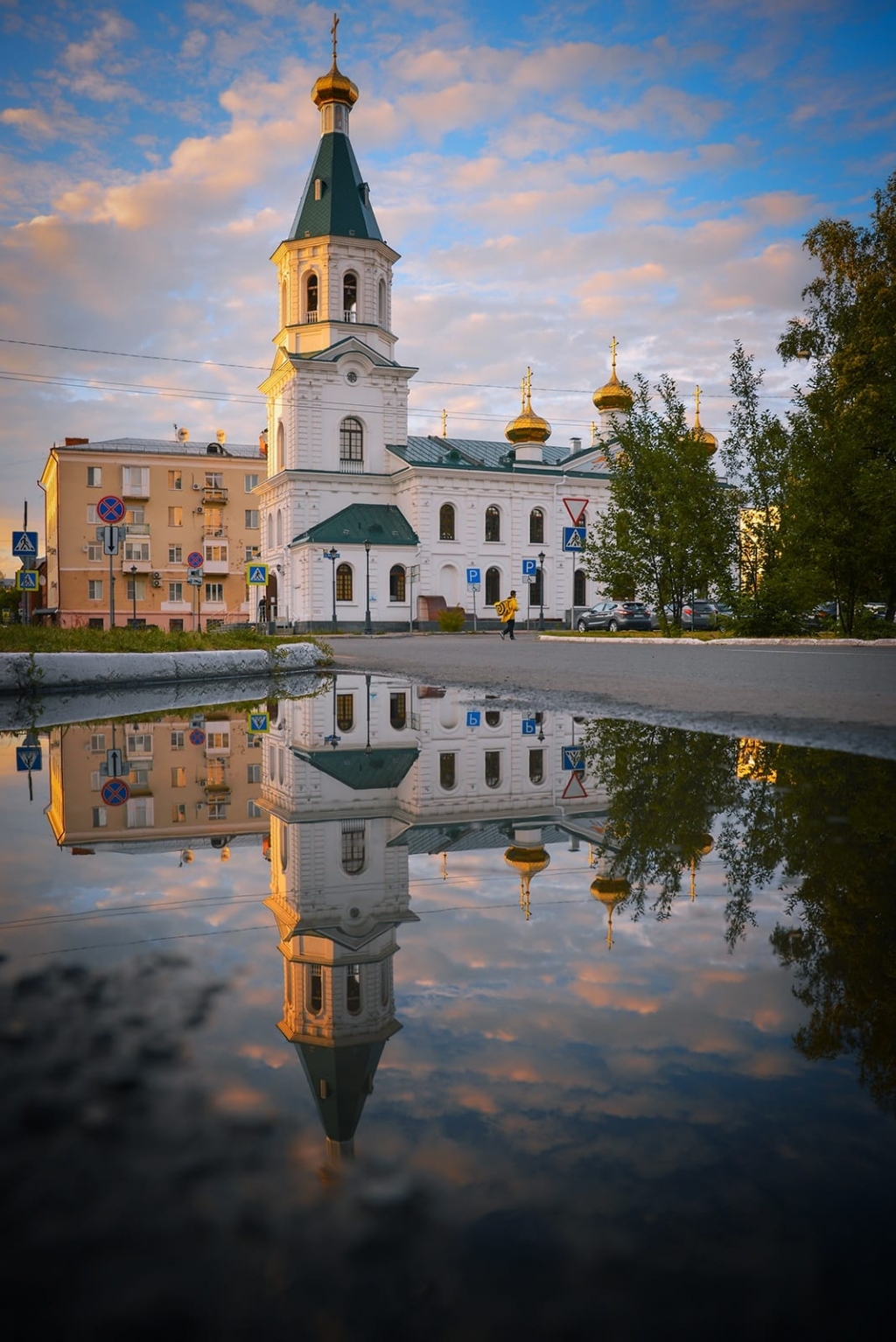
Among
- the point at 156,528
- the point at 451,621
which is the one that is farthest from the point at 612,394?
the point at 156,528

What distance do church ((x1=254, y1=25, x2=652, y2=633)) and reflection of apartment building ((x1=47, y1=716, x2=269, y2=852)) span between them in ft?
154

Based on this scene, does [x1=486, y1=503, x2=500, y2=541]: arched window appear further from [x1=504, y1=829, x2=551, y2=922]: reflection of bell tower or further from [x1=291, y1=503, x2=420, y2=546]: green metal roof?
[x1=504, y1=829, x2=551, y2=922]: reflection of bell tower

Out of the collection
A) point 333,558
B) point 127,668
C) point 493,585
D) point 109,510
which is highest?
point 333,558

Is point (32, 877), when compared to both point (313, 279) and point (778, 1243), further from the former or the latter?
point (313, 279)

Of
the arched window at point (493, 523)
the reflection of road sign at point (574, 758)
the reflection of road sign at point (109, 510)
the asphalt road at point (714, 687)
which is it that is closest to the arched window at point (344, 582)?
the arched window at point (493, 523)

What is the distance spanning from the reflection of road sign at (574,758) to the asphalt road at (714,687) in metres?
1.18

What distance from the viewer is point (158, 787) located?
14.9 feet

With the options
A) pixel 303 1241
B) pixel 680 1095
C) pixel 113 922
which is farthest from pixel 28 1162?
pixel 113 922

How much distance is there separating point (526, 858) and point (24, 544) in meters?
22.7

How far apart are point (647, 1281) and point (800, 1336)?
0.52 feet

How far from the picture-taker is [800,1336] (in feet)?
3.06

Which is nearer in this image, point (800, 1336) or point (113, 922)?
point (800, 1336)

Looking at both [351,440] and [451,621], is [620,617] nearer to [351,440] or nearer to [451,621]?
[451,621]

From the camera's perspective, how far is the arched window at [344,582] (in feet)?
182
